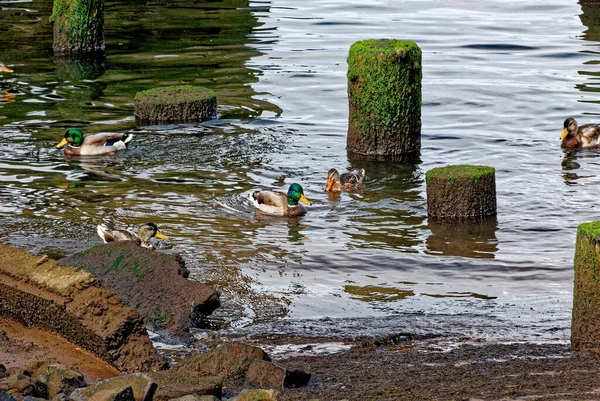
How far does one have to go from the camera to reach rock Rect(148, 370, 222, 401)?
267 inches

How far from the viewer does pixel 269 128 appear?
17812mm

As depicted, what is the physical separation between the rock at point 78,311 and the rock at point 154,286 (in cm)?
114

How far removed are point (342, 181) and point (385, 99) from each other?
6.65 ft

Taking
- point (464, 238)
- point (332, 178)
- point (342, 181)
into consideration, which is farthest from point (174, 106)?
point (464, 238)

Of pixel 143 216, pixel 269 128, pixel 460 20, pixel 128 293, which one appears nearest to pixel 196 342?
pixel 128 293

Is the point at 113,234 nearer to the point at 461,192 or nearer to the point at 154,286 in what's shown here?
the point at 154,286

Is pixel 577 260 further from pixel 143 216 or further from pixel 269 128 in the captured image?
pixel 269 128

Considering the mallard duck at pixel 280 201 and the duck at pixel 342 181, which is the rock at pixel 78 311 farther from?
the duck at pixel 342 181

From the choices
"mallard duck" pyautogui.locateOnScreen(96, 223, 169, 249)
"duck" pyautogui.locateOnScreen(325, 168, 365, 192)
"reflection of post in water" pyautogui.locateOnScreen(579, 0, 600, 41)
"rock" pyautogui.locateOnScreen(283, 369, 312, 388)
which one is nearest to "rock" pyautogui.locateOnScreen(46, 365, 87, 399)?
"rock" pyautogui.locateOnScreen(283, 369, 312, 388)

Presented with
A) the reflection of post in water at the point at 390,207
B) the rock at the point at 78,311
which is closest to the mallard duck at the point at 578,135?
the reflection of post in water at the point at 390,207

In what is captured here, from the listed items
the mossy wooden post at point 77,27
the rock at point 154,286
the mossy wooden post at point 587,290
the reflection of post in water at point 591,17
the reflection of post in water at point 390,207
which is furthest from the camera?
the reflection of post in water at point 591,17

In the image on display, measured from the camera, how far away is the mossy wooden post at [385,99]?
50.6ft

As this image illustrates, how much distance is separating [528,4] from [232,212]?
62.0 ft

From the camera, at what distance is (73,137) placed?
16.1 m
